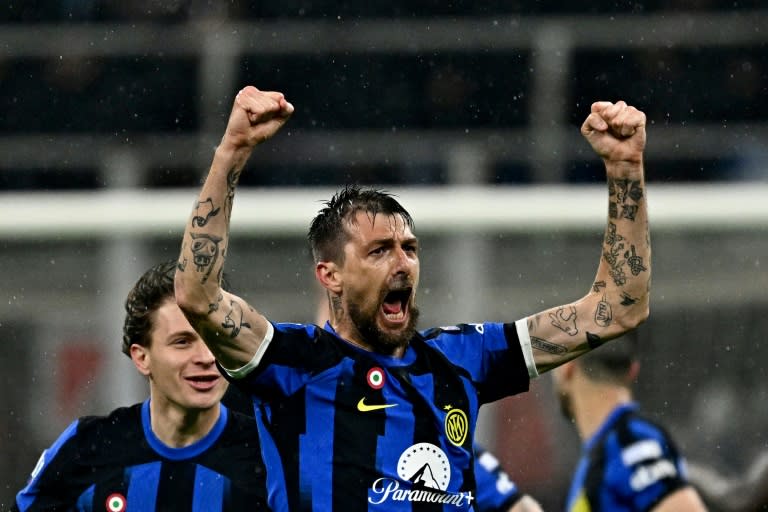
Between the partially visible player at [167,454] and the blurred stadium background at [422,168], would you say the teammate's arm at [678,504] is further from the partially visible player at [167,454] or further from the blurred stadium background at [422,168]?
the blurred stadium background at [422,168]

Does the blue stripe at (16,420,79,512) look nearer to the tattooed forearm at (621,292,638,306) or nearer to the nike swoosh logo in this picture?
the nike swoosh logo

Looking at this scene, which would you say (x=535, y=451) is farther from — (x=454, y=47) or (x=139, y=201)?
(x=454, y=47)

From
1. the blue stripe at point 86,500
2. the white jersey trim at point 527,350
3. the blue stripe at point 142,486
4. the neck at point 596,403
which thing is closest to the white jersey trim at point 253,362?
the white jersey trim at point 527,350

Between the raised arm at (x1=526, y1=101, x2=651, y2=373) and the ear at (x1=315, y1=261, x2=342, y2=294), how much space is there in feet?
1.84

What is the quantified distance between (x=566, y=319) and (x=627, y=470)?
1.04m

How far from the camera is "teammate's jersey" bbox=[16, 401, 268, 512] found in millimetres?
4391

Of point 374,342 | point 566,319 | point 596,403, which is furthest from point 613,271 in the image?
point 596,403

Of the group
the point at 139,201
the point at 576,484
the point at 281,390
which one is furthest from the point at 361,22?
the point at 281,390

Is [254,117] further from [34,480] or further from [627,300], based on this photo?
[34,480]

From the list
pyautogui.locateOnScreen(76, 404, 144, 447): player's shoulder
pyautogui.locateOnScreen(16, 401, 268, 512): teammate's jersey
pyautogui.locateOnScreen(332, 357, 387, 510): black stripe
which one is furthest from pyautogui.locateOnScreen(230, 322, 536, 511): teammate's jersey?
pyautogui.locateOnScreen(76, 404, 144, 447): player's shoulder

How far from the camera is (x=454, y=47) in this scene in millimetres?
9477

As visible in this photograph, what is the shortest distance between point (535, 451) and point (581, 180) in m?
1.90

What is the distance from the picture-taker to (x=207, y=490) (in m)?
4.39

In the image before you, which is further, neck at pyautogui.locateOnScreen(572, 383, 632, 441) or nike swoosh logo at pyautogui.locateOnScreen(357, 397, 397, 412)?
neck at pyautogui.locateOnScreen(572, 383, 632, 441)
